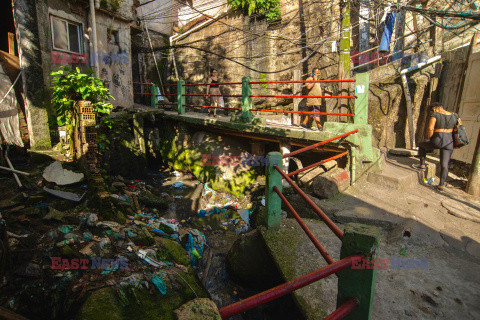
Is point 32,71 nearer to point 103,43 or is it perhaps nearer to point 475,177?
point 103,43

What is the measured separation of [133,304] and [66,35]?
7929 millimetres

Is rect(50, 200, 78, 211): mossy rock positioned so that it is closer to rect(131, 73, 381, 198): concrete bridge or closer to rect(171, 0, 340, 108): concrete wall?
rect(131, 73, 381, 198): concrete bridge

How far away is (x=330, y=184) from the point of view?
14.9ft

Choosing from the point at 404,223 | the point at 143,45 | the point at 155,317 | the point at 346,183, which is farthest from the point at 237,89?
the point at 155,317

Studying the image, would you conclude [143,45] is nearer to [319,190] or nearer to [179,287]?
[319,190]

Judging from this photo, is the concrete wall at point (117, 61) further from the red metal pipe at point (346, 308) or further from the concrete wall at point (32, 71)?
the red metal pipe at point (346, 308)

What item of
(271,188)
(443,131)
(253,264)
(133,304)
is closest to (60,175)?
(133,304)

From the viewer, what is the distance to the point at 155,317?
233 cm

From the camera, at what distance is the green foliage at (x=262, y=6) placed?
37.4ft

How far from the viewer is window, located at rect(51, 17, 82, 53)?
7.00m

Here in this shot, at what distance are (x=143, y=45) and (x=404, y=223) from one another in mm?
14683

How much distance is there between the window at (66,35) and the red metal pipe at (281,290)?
27.4 ft

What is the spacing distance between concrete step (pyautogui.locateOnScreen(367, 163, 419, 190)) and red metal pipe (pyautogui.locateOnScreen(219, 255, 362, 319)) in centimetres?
420

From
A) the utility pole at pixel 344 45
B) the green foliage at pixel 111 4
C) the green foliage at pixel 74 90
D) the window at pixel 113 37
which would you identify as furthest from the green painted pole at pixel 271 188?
the window at pixel 113 37
